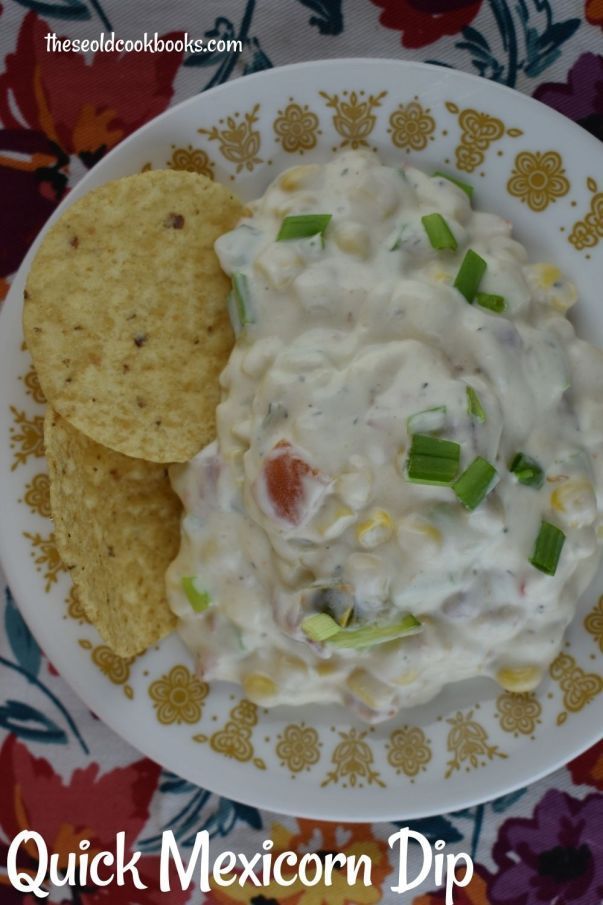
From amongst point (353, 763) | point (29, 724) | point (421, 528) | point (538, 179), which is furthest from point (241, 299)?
point (29, 724)

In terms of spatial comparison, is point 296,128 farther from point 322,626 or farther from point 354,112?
point 322,626

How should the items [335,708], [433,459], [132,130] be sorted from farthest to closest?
[132,130]
[335,708]
[433,459]

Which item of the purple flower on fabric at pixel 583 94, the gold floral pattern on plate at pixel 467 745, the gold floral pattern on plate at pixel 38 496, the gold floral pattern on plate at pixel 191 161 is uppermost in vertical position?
the purple flower on fabric at pixel 583 94

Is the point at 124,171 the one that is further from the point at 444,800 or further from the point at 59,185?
the point at 444,800

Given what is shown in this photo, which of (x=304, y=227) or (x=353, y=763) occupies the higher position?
(x=304, y=227)

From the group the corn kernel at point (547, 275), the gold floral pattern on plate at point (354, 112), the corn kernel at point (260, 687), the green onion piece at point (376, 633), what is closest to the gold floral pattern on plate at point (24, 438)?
the corn kernel at point (260, 687)

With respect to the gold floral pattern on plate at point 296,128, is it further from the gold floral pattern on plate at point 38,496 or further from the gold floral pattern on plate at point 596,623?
the gold floral pattern on plate at point 596,623
